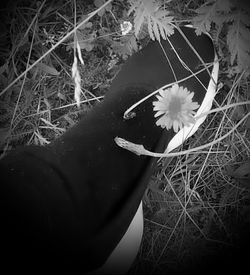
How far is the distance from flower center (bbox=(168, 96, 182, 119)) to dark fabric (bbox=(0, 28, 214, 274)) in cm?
16

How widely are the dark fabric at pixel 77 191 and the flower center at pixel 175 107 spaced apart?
160 millimetres

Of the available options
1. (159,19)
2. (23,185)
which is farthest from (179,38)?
Result: (23,185)

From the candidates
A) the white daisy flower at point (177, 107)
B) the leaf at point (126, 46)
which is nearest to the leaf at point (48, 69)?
the leaf at point (126, 46)

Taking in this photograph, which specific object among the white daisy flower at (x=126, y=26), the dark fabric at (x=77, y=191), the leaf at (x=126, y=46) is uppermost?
the white daisy flower at (x=126, y=26)

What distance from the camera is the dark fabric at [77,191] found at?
0.66 m

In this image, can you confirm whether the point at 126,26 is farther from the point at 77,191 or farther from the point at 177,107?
the point at 77,191

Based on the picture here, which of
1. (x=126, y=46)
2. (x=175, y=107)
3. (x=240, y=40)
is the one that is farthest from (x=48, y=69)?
(x=240, y=40)

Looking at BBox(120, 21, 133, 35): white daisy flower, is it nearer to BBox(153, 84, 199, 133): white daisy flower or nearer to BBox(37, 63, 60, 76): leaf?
BBox(37, 63, 60, 76): leaf

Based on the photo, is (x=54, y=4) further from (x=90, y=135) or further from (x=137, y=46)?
(x=90, y=135)

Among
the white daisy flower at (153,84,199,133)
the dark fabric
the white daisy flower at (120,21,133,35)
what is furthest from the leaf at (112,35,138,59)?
the white daisy flower at (153,84,199,133)

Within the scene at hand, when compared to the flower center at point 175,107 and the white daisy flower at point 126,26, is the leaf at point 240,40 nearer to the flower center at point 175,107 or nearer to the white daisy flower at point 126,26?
the flower center at point 175,107

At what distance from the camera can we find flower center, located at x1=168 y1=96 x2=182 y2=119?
2.57 ft

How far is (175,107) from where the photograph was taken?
2.57 feet

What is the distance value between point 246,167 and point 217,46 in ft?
1.32
